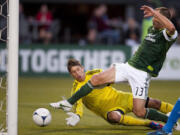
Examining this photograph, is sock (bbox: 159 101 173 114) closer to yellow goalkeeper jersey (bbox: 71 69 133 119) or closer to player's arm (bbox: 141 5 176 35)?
yellow goalkeeper jersey (bbox: 71 69 133 119)

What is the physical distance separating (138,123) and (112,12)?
1205 cm

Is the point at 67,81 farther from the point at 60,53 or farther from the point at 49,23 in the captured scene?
the point at 49,23

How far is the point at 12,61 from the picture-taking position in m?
5.11

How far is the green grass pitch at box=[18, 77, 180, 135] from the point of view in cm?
617

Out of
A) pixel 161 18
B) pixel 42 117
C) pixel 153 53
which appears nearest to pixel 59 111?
pixel 42 117

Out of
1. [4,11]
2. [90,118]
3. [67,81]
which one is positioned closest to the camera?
[4,11]

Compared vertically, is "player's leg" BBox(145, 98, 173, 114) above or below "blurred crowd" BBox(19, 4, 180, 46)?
below

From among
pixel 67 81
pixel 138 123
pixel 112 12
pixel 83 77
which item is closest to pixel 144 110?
pixel 138 123

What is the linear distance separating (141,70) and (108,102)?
2.45ft

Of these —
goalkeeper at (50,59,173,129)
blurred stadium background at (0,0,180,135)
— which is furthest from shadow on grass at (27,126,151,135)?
blurred stadium background at (0,0,180,135)

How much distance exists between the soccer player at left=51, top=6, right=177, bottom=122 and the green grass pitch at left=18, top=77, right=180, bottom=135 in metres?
0.48

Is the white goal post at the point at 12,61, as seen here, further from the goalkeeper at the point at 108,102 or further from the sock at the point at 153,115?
the sock at the point at 153,115

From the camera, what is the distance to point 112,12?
17906mm

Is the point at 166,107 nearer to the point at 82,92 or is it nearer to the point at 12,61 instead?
the point at 82,92
